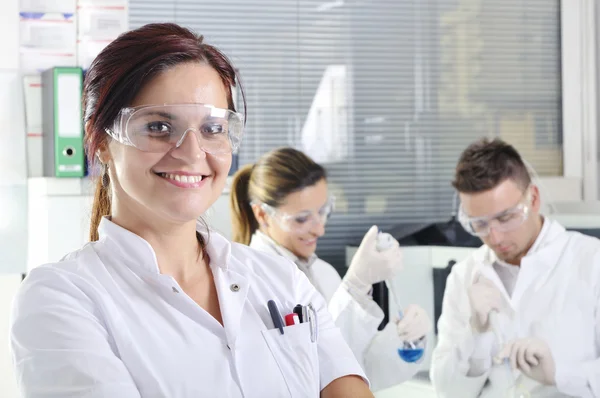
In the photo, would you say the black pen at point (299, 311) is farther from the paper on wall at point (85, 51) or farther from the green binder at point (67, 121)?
the paper on wall at point (85, 51)

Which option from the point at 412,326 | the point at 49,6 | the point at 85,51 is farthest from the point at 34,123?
the point at 412,326

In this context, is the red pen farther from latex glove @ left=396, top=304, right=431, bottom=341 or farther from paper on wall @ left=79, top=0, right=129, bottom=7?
paper on wall @ left=79, top=0, right=129, bottom=7

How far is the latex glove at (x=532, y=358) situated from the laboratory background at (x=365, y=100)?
0.59 meters

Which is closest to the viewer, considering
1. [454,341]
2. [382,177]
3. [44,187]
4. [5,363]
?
[454,341]

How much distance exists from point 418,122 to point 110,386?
3.22 m

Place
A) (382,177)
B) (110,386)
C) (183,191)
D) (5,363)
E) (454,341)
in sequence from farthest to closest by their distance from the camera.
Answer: (382,177)
(5,363)
(454,341)
(183,191)
(110,386)

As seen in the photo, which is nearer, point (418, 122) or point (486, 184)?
point (486, 184)

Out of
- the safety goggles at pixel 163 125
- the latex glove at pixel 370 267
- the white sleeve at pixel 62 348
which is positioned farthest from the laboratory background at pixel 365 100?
the white sleeve at pixel 62 348

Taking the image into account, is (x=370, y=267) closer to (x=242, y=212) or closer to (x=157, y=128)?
(x=242, y=212)

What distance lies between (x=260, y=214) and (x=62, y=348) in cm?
176

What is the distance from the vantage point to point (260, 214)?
2922mm

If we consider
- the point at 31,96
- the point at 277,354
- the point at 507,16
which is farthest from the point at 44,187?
the point at 507,16

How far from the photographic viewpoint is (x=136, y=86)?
136cm

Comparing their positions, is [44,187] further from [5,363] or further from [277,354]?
[277,354]
